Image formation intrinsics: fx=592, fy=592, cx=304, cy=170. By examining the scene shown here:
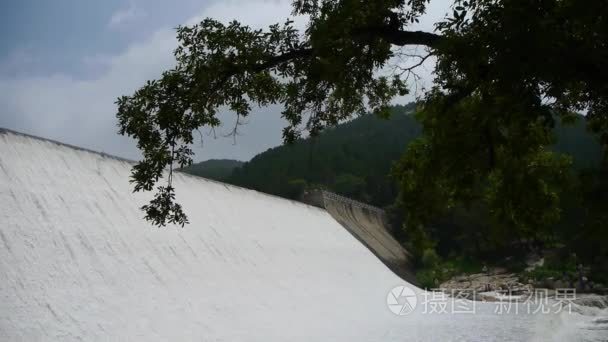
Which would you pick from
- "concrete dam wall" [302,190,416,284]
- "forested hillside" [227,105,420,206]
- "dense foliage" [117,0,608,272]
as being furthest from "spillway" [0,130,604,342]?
"forested hillside" [227,105,420,206]

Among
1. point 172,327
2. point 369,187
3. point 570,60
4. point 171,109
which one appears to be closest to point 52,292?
point 172,327

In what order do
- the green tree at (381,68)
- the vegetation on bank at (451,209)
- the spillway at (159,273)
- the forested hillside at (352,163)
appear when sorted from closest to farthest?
the green tree at (381,68) → the spillway at (159,273) → the vegetation on bank at (451,209) → the forested hillside at (352,163)

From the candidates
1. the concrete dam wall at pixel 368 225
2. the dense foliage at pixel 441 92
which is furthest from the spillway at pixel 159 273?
the concrete dam wall at pixel 368 225

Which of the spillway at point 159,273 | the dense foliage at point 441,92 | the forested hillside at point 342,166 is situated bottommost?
the spillway at point 159,273

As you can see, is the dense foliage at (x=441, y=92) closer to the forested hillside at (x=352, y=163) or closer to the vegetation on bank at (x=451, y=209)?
the vegetation on bank at (x=451, y=209)

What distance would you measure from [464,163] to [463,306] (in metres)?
13.5

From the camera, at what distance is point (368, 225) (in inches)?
1271

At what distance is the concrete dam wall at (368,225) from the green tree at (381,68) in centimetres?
1710

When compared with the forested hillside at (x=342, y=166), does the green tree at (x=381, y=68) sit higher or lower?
lower

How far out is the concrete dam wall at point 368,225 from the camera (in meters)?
24.9

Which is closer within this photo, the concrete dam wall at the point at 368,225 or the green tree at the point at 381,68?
the green tree at the point at 381,68

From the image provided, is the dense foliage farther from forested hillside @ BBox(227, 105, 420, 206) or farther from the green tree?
forested hillside @ BBox(227, 105, 420, 206)

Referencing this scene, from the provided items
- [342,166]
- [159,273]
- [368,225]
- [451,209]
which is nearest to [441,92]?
[159,273]

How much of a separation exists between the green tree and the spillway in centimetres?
268
